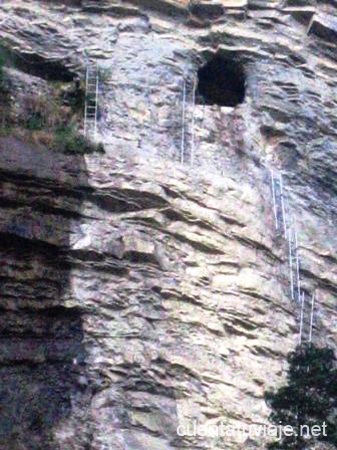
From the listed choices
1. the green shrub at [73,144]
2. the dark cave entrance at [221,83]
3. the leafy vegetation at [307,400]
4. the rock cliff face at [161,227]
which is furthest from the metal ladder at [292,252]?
the green shrub at [73,144]

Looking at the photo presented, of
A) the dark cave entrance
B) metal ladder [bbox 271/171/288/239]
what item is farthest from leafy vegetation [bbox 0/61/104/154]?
metal ladder [bbox 271/171/288/239]

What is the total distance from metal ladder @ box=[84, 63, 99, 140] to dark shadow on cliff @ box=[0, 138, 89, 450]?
126cm

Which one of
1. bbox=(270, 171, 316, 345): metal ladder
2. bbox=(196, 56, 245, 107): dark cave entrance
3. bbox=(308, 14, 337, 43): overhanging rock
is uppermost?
bbox=(308, 14, 337, 43): overhanging rock

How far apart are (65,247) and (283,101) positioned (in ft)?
16.5

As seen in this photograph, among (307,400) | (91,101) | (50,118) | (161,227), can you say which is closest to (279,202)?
(161,227)

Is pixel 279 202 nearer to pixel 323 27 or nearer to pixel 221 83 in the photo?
pixel 221 83

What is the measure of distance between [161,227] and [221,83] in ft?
15.5

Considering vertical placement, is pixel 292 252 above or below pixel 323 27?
below

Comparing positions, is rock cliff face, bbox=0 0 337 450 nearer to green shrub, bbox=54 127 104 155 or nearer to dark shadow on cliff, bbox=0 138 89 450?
dark shadow on cliff, bbox=0 138 89 450

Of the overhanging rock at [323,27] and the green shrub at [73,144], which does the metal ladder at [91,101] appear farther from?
the overhanging rock at [323,27]

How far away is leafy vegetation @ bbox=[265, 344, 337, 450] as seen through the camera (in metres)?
11.4

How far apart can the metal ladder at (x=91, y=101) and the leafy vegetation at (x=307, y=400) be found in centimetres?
463

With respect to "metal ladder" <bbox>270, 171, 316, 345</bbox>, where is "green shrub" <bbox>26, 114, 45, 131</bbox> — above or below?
above

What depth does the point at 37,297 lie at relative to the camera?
12727 mm
